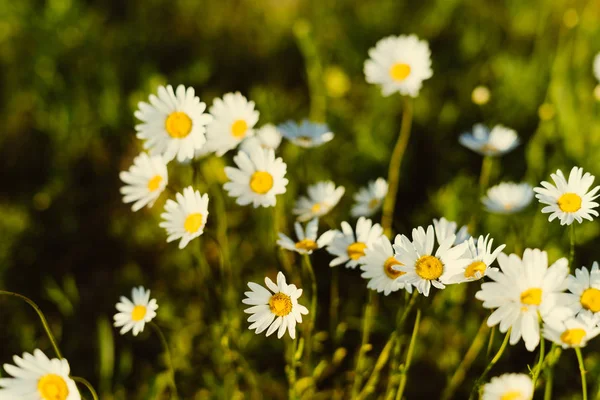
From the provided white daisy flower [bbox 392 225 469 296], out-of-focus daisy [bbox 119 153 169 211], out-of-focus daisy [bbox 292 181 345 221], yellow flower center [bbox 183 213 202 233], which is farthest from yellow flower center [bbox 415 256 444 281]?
out-of-focus daisy [bbox 119 153 169 211]

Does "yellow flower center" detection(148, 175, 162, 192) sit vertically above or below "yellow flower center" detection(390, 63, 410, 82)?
below

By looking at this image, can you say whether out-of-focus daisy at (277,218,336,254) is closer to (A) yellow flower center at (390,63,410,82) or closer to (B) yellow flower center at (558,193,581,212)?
(B) yellow flower center at (558,193,581,212)

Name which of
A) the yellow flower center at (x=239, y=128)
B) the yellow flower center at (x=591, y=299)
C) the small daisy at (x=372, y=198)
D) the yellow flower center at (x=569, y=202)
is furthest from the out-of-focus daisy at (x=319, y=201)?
the yellow flower center at (x=591, y=299)

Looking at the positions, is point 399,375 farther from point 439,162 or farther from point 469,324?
point 439,162

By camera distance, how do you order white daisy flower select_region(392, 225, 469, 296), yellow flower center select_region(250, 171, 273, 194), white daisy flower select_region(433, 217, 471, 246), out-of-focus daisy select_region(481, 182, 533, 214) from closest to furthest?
white daisy flower select_region(392, 225, 469, 296) → white daisy flower select_region(433, 217, 471, 246) → yellow flower center select_region(250, 171, 273, 194) → out-of-focus daisy select_region(481, 182, 533, 214)

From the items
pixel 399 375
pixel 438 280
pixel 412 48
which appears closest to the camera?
pixel 438 280

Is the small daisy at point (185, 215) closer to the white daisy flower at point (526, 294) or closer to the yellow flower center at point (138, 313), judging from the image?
the yellow flower center at point (138, 313)

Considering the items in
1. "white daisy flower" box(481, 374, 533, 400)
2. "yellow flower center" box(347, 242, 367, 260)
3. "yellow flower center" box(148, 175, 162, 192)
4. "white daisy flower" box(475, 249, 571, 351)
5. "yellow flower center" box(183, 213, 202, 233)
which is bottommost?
"white daisy flower" box(481, 374, 533, 400)

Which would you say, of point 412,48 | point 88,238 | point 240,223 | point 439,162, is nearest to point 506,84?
point 439,162
